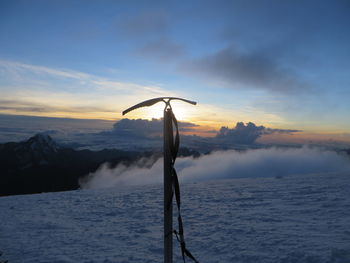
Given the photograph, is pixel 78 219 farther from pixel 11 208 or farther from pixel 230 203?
pixel 230 203

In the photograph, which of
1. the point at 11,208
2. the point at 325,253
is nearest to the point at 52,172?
the point at 11,208

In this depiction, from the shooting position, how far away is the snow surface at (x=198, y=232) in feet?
23.6

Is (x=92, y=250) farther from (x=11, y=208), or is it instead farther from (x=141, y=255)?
(x=11, y=208)

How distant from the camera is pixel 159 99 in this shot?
3135mm

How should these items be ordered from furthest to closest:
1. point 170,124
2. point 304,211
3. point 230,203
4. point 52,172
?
point 52,172 < point 230,203 < point 304,211 < point 170,124

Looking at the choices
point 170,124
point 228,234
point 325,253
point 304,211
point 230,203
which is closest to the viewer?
point 170,124

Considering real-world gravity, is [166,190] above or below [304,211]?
above

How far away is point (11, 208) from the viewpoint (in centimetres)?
1577

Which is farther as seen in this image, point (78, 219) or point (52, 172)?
point (52, 172)

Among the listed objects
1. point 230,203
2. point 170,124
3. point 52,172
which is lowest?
point 52,172

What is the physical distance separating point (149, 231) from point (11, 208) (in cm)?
1052

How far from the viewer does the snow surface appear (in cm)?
719

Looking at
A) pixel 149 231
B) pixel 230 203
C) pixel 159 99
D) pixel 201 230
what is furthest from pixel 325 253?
pixel 230 203

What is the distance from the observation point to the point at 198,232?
9.45 m
